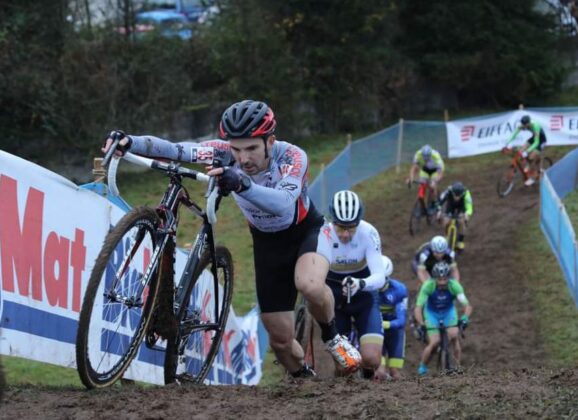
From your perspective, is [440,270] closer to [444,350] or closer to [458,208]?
[444,350]

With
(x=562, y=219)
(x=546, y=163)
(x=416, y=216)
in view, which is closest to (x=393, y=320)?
(x=562, y=219)

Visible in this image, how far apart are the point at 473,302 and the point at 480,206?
7.17 meters

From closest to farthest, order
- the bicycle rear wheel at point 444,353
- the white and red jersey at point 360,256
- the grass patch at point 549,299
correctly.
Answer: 1. the white and red jersey at point 360,256
2. the bicycle rear wheel at point 444,353
3. the grass patch at point 549,299

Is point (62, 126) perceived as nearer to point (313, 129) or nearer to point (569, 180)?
point (313, 129)

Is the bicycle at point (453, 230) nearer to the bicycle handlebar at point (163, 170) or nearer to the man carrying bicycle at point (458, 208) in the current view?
the man carrying bicycle at point (458, 208)

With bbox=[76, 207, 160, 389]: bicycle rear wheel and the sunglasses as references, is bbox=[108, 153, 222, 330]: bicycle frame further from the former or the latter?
the sunglasses

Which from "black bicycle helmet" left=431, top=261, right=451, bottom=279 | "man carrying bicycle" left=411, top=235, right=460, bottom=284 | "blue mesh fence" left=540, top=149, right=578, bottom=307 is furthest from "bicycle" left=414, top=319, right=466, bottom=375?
"blue mesh fence" left=540, top=149, right=578, bottom=307

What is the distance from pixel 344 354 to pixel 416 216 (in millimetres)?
14524

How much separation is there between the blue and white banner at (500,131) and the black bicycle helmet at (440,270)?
13462 millimetres

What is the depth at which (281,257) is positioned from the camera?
7.68m

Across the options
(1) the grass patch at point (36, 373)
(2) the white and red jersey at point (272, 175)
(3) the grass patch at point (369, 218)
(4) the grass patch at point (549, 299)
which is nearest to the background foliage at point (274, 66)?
(3) the grass patch at point (369, 218)

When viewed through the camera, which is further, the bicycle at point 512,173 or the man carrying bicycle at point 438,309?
the bicycle at point 512,173

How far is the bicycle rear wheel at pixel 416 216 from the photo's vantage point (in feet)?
71.9

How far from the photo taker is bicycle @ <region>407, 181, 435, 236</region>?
21922 mm
